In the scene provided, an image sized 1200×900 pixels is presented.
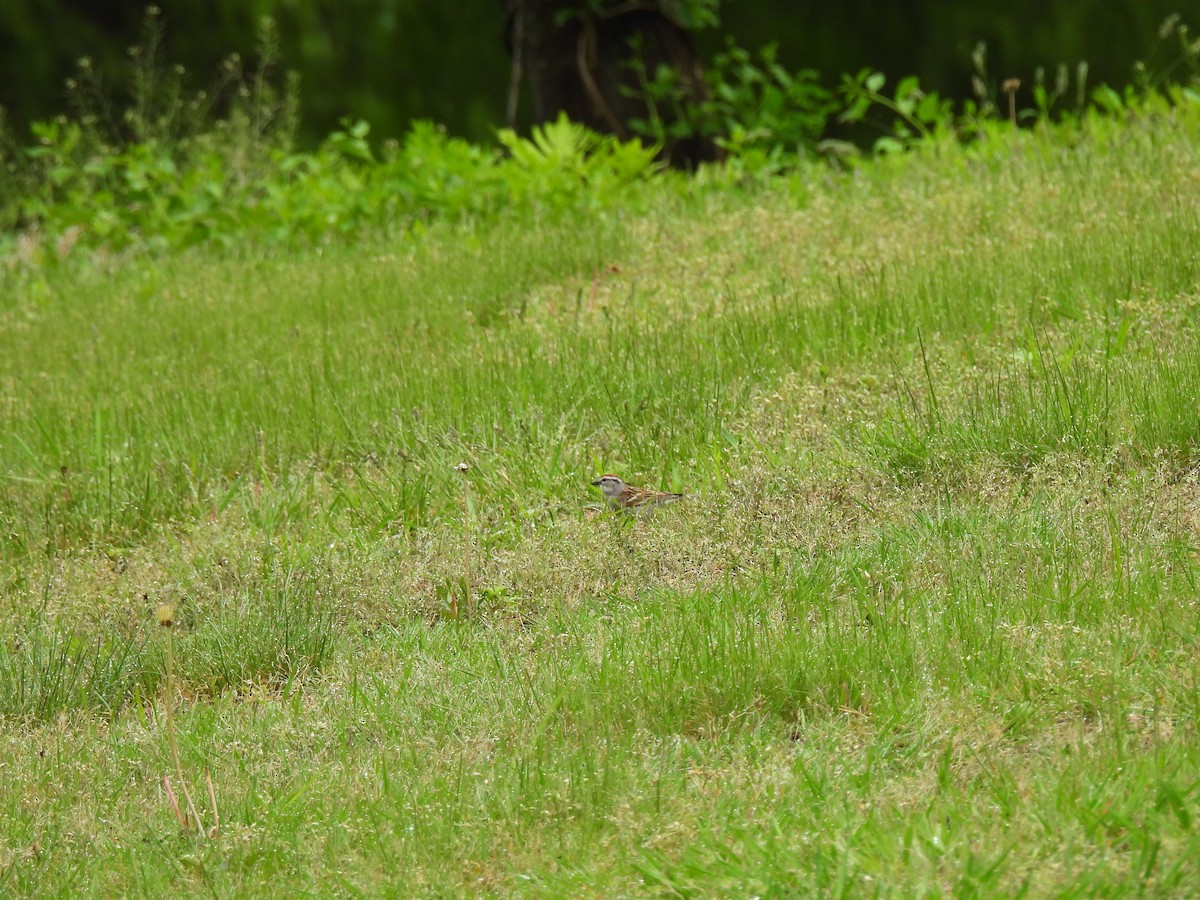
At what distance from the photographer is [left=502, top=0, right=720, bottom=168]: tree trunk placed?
10234 mm

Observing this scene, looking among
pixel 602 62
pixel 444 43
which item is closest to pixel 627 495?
pixel 602 62

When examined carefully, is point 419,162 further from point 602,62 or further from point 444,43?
point 444,43

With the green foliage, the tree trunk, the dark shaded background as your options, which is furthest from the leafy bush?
the dark shaded background

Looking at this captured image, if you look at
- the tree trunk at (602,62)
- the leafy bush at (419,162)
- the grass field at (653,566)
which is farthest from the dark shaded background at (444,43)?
the grass field at (653,566)

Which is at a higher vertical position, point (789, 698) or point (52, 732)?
point (789, 698)

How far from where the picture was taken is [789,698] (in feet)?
11.1

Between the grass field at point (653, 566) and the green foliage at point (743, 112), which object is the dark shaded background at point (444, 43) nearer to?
the green foliage at point (743, 112)

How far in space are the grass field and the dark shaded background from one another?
4035 mm

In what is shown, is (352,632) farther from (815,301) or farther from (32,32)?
(32,32)

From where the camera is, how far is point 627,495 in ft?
15.6

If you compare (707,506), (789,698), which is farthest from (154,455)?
(789,698)

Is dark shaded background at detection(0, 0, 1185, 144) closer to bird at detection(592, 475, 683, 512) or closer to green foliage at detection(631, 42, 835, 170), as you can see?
green foliage at detection(631, 42, 835, 170)

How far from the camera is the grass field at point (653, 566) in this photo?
9.66 feet

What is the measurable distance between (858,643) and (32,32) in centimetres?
1300
